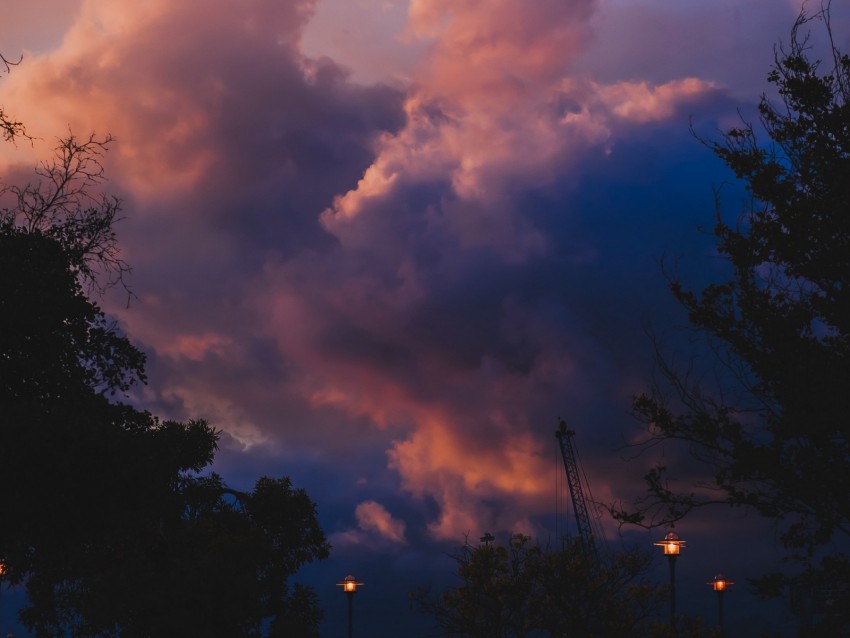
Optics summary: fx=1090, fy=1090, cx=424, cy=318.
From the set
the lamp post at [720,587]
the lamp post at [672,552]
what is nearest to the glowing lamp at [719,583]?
the lamp post at [720,587]

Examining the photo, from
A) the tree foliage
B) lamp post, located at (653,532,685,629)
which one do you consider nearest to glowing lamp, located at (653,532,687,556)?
lamp post, located at (653,532,685,629)

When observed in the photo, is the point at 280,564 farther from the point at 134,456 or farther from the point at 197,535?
the point at 134,456

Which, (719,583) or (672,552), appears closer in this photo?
(672,552)

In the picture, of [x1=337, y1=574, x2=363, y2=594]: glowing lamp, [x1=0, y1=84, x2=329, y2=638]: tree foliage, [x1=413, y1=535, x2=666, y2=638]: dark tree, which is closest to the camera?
[x1=0, y1=84, x2=329, y2=638]: tree foliage

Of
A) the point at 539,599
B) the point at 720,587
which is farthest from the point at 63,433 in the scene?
the point at 720,587

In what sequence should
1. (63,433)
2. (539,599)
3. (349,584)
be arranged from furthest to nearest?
(349,584) → (539,599) → (63,433)

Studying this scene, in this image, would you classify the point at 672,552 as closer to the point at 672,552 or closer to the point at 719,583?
the point at 672,552

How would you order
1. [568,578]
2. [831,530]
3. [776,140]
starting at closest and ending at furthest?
[831,530] < [776,140] < [568,578]

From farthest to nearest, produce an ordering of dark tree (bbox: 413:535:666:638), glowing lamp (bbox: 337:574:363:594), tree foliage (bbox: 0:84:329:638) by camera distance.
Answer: glowing lamp (bbox: 337:574:363:594)
dark tree (bbox: 413:535:666:638)
tree foliage (bbox: 0:84:329:638)

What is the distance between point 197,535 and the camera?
4084 centimetres

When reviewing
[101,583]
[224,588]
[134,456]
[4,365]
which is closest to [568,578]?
[224,588]

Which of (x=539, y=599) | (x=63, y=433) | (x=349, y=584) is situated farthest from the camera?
(x=349, y=584)

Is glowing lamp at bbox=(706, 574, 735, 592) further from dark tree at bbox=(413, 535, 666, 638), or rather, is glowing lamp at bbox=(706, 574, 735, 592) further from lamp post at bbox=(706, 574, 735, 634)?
dark tree at bbox=(413, 535, 666, 638)

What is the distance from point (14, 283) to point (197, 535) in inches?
900
